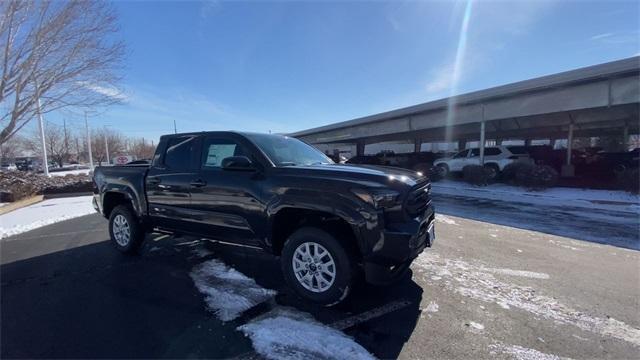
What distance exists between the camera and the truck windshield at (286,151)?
13.6 ft

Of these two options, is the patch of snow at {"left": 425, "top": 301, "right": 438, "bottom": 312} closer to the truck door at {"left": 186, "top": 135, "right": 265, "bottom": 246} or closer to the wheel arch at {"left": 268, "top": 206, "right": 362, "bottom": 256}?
the wheel arch at {"left": 268, "top": 206, "right": 362, "bottom": 256}

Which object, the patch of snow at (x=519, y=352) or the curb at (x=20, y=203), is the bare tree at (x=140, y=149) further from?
the patch of snow at (x=519, y=352)

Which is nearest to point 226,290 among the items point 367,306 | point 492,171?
point 367,306

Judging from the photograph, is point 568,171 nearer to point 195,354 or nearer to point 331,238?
point 331,238

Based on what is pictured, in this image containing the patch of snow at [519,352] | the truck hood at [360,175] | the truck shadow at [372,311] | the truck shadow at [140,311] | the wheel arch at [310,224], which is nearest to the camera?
the patch of snow at [519,352]

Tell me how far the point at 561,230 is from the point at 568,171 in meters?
12.6

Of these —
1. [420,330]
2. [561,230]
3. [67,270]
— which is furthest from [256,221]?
[561,230]

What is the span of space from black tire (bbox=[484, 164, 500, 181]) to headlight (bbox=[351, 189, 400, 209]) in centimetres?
1501

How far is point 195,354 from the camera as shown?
2773 millimetres

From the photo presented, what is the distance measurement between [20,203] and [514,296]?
49.1ft

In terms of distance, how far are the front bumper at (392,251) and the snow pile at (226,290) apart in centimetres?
133

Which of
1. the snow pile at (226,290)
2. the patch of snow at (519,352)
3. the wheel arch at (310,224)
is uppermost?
the wheel arch at (310,224)

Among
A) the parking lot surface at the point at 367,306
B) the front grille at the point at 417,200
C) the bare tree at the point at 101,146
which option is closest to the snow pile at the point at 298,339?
the parking lot surface at the point at 367,306

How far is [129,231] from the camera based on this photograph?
5.37m
